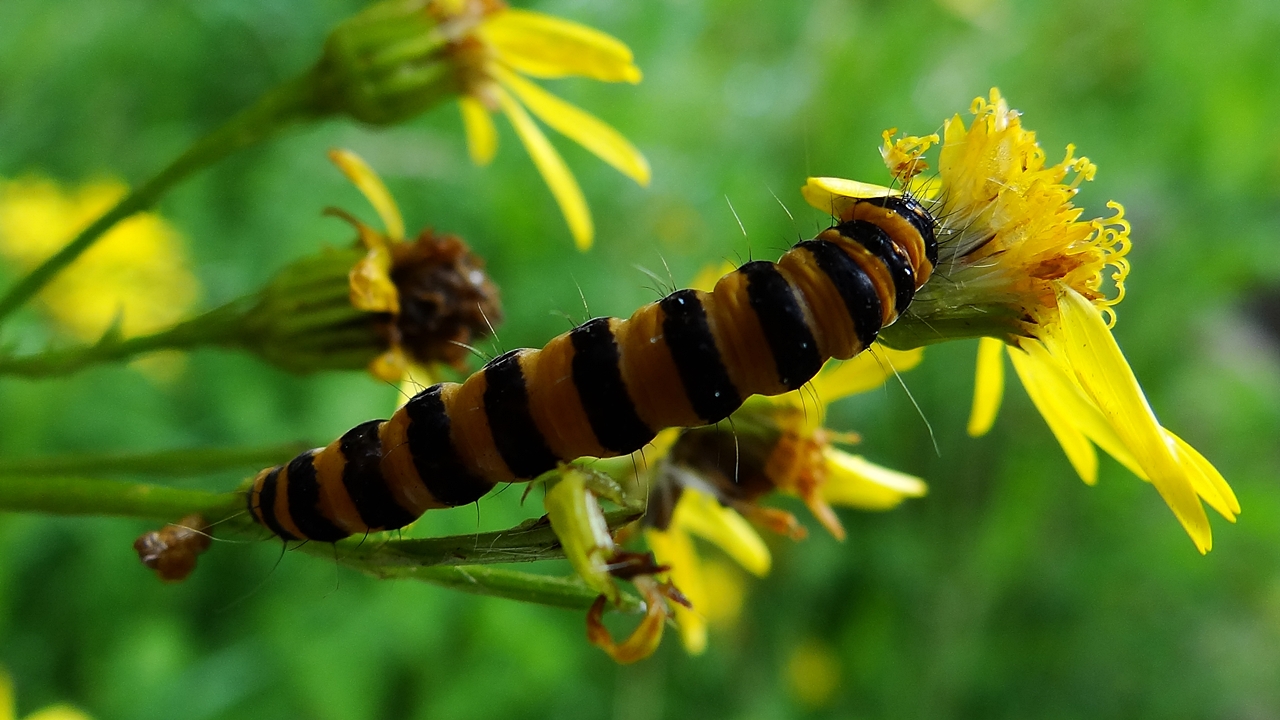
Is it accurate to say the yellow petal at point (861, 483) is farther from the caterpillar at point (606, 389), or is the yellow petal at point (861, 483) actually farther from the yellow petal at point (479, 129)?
the yellow petal at point (479, 129)

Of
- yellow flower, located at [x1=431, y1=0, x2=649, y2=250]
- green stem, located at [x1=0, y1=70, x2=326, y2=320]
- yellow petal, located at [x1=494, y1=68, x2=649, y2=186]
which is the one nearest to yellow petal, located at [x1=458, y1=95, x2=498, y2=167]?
yellow flower, located at [x1=431, y1=0, x2=649, y2=250]

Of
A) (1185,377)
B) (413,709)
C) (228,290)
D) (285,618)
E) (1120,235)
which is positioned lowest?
(1185,377)

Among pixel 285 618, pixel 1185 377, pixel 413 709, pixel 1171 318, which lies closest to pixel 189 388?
pixel 285 618

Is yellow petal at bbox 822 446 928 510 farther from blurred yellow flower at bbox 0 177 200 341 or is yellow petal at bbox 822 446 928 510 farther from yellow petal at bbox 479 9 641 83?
blurred yellow flower at bbox 0 177 200 341

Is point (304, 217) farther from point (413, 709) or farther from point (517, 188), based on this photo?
point (413, 709)

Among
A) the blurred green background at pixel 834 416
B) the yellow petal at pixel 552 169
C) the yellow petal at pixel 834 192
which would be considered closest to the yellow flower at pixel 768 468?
the yellow petal at pixel 834 192

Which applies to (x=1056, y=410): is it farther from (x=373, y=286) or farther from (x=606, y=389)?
(x=373, y=286)
